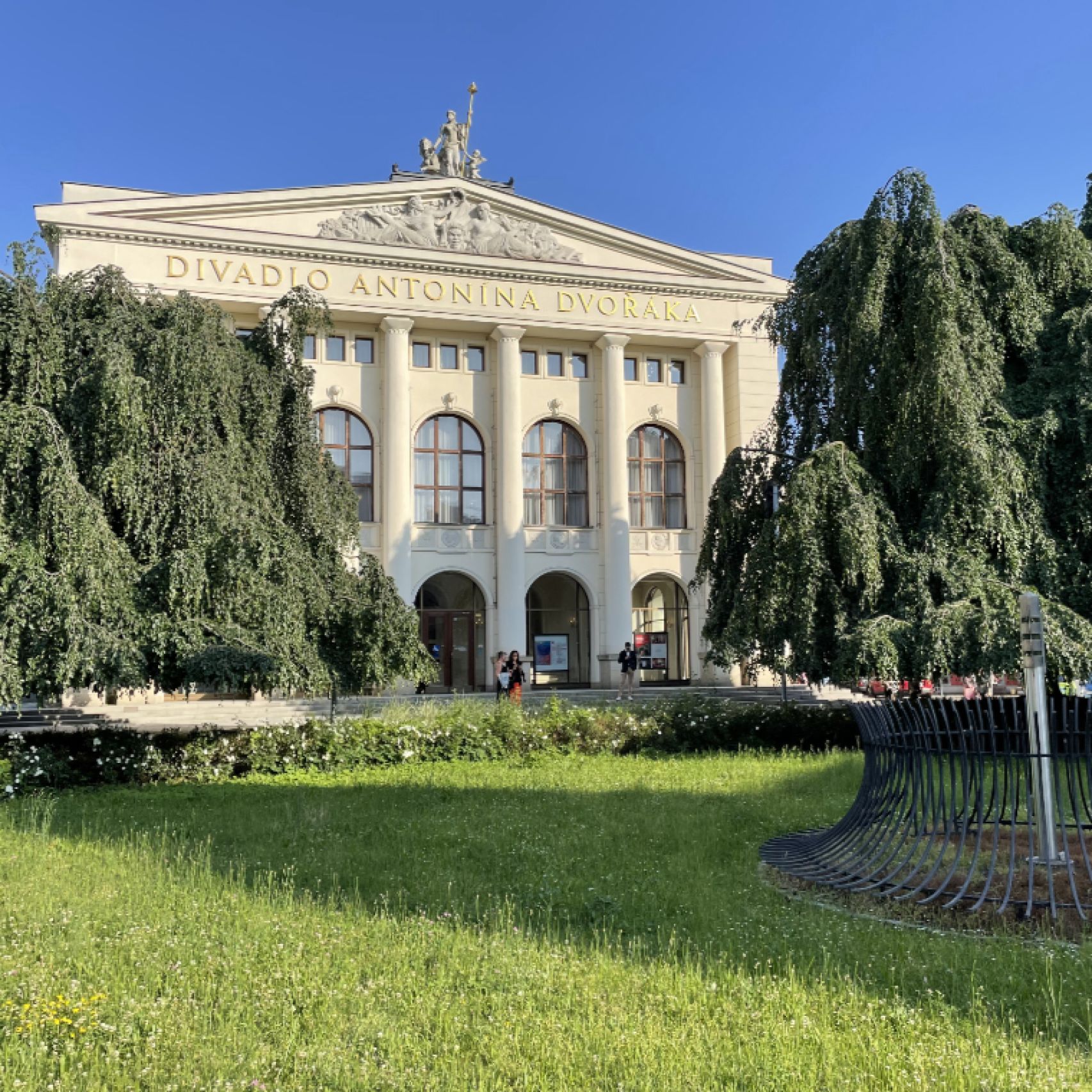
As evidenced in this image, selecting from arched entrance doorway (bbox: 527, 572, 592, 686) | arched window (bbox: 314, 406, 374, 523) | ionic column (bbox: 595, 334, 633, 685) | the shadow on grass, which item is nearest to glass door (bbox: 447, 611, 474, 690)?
arched entrance doorway (bbox: 527, 572, 592, 686)

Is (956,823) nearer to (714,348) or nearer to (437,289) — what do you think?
(437,289)

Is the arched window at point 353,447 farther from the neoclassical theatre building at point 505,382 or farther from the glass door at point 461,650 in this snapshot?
the glass door at point 461,650

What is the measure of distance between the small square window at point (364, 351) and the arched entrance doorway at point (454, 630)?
22.9ft

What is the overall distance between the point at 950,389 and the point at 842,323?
2787 mm

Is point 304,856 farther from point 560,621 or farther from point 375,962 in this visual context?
point 560,621

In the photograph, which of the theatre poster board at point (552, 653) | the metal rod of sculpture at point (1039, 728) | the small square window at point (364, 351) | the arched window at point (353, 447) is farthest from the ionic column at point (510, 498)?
the metal rod of sculpture at point (1039, 728)

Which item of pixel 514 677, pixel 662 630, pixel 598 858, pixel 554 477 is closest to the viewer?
pixel 598 858

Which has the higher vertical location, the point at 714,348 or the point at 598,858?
the point at 714,348

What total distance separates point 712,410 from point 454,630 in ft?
36.1

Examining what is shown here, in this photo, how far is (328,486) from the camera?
1534 cm

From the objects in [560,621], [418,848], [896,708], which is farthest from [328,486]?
[560,621]

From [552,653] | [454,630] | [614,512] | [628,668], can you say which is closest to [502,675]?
[628,668]

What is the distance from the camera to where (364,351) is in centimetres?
3058

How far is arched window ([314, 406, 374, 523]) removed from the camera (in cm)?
2972
